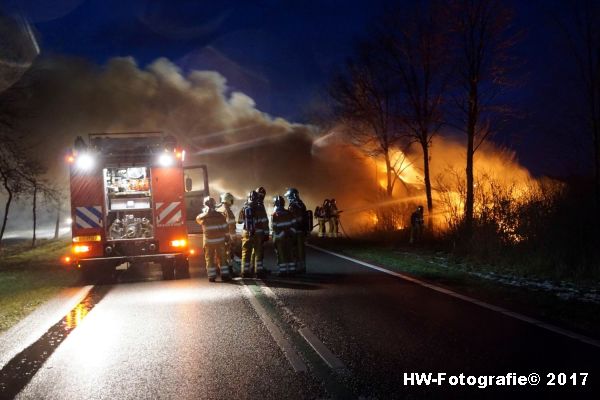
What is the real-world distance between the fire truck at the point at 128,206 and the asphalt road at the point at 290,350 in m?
3.16

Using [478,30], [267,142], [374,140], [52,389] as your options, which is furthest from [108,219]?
[267,142]

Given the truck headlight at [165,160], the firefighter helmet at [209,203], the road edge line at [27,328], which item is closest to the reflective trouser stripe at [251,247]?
the firefighter helmet at [209,203]

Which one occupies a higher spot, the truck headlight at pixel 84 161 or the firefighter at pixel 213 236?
the truck headlight at pixel 84 161

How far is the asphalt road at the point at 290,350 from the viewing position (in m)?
4.64

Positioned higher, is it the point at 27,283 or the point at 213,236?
the point at 213,236

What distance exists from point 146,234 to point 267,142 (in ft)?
116

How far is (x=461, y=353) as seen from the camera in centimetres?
546

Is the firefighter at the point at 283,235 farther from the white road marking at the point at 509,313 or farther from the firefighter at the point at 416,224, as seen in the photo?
the firefighter at the point at 416,224

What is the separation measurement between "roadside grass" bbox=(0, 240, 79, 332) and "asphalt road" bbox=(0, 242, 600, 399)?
0.97m

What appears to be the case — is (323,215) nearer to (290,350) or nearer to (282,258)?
(282,258)

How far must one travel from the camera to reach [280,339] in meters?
6.37

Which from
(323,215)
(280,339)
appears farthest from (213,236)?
(323,215)

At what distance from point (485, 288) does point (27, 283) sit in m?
9.65

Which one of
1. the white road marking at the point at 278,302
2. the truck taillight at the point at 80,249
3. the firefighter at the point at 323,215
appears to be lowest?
the white road marking at the point at 278,302
